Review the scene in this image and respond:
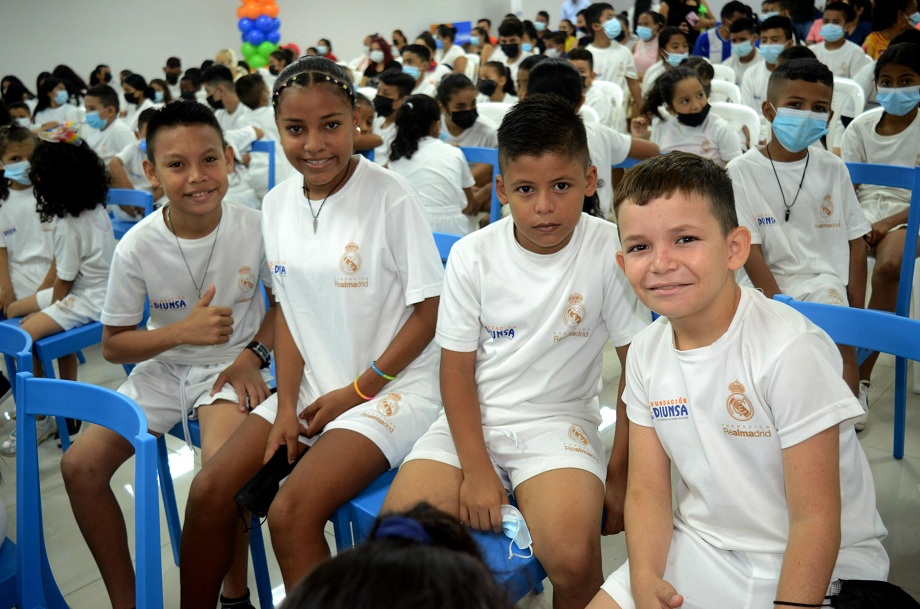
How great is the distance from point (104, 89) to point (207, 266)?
360 centimetres

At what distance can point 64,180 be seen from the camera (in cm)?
258

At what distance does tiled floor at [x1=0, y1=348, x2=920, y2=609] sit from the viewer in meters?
1.82

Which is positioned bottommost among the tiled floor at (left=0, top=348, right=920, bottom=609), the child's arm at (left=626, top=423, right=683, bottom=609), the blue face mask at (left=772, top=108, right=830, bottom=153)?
the tiled floor at (left=0, top=348, right=920, bottom=609)

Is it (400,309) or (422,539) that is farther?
(400,309)

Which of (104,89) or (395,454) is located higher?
(104,89)

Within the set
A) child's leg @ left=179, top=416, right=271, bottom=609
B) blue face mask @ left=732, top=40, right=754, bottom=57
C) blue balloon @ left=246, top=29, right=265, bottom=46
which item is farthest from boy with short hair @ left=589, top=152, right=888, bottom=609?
blue balloon @ left=246, top=29, right=265, bottom=46

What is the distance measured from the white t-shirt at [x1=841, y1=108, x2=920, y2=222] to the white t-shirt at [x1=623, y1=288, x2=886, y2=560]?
187cm

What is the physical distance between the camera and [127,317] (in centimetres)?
179

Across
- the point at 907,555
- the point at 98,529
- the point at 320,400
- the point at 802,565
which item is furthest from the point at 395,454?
the point at 907,555

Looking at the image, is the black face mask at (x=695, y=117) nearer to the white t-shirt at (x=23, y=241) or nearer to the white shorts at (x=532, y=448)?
the white shorts at (x=532, y=448)

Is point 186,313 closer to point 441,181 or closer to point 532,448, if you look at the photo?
point 532,448

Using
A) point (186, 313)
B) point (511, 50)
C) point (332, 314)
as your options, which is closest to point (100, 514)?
point (186, 313)

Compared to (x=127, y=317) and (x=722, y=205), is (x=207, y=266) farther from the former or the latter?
(x=722, y=205)

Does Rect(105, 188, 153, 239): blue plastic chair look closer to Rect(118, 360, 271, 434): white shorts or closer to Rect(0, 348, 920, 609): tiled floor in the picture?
Rect(0, 348, 920, 609): tiled floor
